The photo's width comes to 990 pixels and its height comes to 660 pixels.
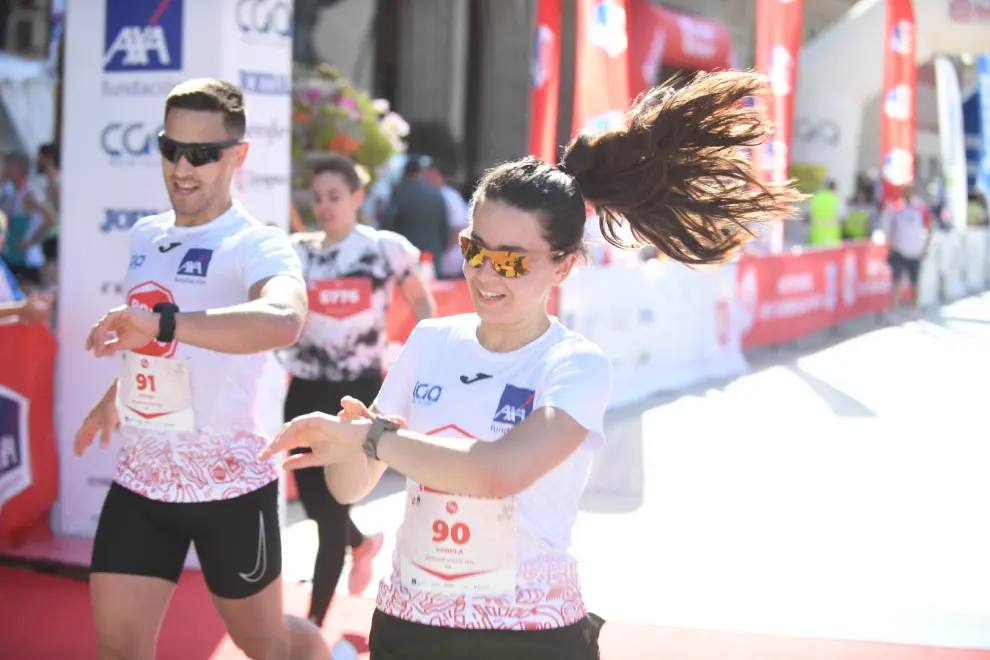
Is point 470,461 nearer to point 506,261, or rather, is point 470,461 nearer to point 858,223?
point 506,261

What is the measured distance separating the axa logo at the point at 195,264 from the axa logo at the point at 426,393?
3.20 feet

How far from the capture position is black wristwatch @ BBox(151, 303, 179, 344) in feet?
8.46

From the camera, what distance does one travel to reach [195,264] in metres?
3.17

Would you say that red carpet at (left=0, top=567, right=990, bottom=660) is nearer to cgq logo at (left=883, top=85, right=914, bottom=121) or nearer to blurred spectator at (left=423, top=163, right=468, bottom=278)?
blurred spectator at (left=423, top=163, right=468, bottom=278)

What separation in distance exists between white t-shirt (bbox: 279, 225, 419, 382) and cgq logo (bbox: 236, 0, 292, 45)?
3.56 ft

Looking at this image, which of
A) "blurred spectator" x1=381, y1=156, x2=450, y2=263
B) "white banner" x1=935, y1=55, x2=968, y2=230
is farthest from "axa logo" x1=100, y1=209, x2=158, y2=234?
"white banner" x1=935, y1=55, x2=968, y2=230

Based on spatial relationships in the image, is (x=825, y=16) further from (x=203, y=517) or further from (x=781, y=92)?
(x=203, y=517)

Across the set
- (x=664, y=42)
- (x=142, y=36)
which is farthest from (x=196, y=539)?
(x=664, y=42)

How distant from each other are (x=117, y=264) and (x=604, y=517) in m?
2.91

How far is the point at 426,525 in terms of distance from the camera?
7.70 ft

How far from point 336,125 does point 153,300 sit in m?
5.45

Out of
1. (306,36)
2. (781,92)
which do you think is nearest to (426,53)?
(306,36)

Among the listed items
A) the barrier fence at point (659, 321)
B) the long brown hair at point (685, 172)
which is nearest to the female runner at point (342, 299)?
the barrier fence at point (659, 321)

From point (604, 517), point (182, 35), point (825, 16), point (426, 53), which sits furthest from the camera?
point (825, 16)
